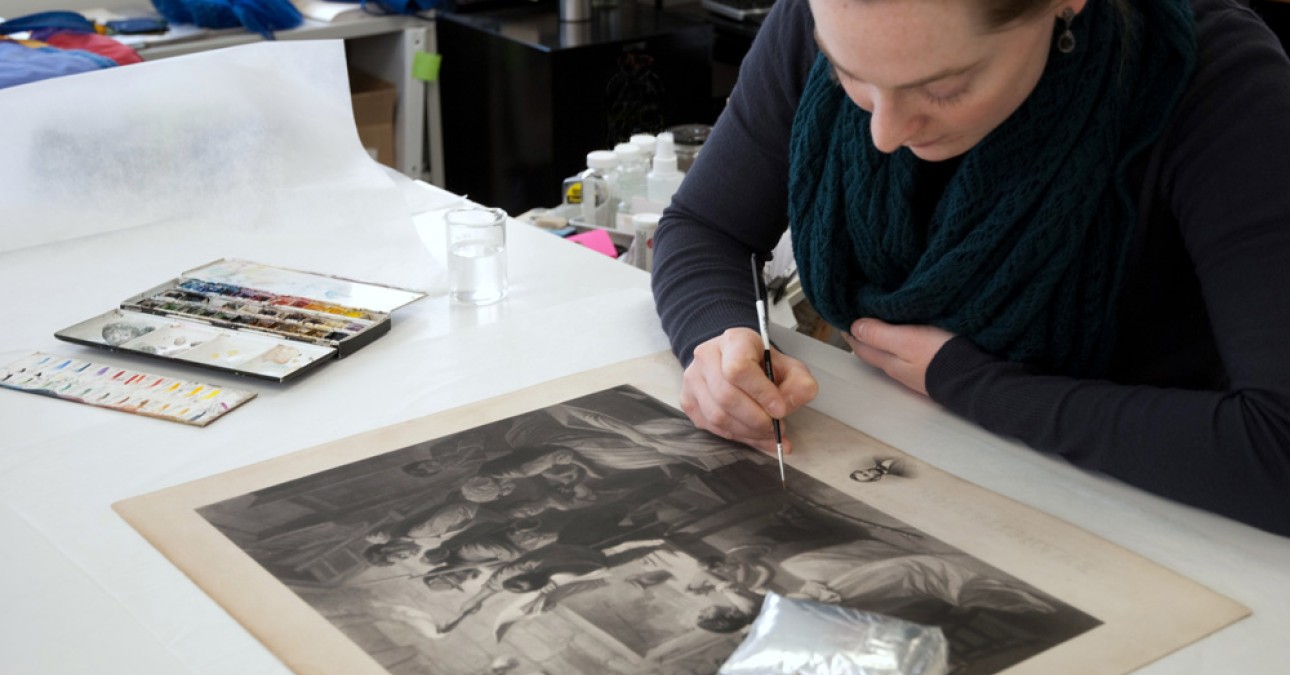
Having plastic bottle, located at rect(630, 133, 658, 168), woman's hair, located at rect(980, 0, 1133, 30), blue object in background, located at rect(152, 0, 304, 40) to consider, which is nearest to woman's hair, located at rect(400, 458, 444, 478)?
woman's hair, located at rect(980, 0, 1133, 30)

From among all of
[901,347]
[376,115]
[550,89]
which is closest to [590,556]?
[901,347]

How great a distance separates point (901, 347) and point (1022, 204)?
159mm

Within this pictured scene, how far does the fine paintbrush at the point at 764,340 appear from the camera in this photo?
3.19 ft

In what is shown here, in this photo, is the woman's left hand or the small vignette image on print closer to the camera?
the small vignette image on print

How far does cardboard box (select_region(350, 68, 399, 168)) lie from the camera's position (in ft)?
9.24

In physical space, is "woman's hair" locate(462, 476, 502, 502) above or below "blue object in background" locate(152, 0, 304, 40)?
below

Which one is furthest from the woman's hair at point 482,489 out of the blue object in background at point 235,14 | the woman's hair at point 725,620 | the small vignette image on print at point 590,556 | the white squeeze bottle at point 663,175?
the blue object in background at point 235,14

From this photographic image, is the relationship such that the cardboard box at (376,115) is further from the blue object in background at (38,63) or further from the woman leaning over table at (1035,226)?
the woman leaning over table at (1035,226)

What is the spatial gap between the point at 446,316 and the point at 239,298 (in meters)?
0.20

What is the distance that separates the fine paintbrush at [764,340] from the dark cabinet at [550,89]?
62.8 inches

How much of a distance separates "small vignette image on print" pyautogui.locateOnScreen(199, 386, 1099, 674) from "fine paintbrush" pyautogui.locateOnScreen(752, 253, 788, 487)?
0.05ft

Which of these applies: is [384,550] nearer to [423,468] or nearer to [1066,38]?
[423,468]

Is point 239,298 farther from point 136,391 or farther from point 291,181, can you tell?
point 291,181

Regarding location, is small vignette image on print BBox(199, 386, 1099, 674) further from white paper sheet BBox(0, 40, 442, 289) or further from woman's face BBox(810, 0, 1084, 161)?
white paper sheet BBox(0, 40, 442, 289)
